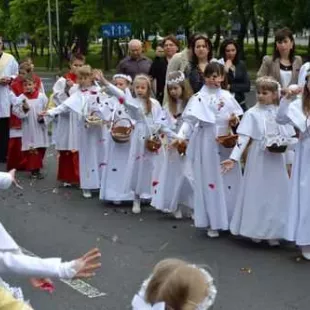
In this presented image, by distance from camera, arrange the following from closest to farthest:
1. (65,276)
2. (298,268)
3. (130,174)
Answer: (65,276) → (298,268) → (130,174)

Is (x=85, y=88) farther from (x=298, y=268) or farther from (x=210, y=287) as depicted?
(x=210, y=287)

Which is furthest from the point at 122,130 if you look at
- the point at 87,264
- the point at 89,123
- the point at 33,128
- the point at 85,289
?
the point at 87,264

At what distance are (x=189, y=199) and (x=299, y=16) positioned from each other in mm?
30176

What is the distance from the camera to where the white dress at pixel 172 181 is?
822 cm

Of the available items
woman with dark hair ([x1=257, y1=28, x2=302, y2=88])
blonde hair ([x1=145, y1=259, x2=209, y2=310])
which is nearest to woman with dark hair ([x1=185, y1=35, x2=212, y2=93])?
woman with dark hair ([x1=257, y1=28, x2=302, y2=88])

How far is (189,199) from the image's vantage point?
27.0ft

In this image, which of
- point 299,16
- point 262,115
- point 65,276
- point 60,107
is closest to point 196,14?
point 299,16

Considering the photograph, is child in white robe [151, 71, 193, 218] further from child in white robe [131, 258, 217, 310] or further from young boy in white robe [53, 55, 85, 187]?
child in white robe [131, 258, 217, 310]

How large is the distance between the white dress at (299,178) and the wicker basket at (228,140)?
73cm

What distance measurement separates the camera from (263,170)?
6.88 m

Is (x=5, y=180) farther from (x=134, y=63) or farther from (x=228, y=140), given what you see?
(x=134, y=63)

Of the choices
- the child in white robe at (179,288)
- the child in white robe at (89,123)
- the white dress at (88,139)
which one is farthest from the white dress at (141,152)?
the child in white robe at (179,288)

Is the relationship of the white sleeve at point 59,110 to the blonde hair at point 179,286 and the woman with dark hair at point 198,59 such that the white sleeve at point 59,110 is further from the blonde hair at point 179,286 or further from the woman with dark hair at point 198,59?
the blonde hair at point 179,286

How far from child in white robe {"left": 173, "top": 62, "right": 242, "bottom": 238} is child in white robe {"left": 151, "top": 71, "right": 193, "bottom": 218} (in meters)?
0.79
